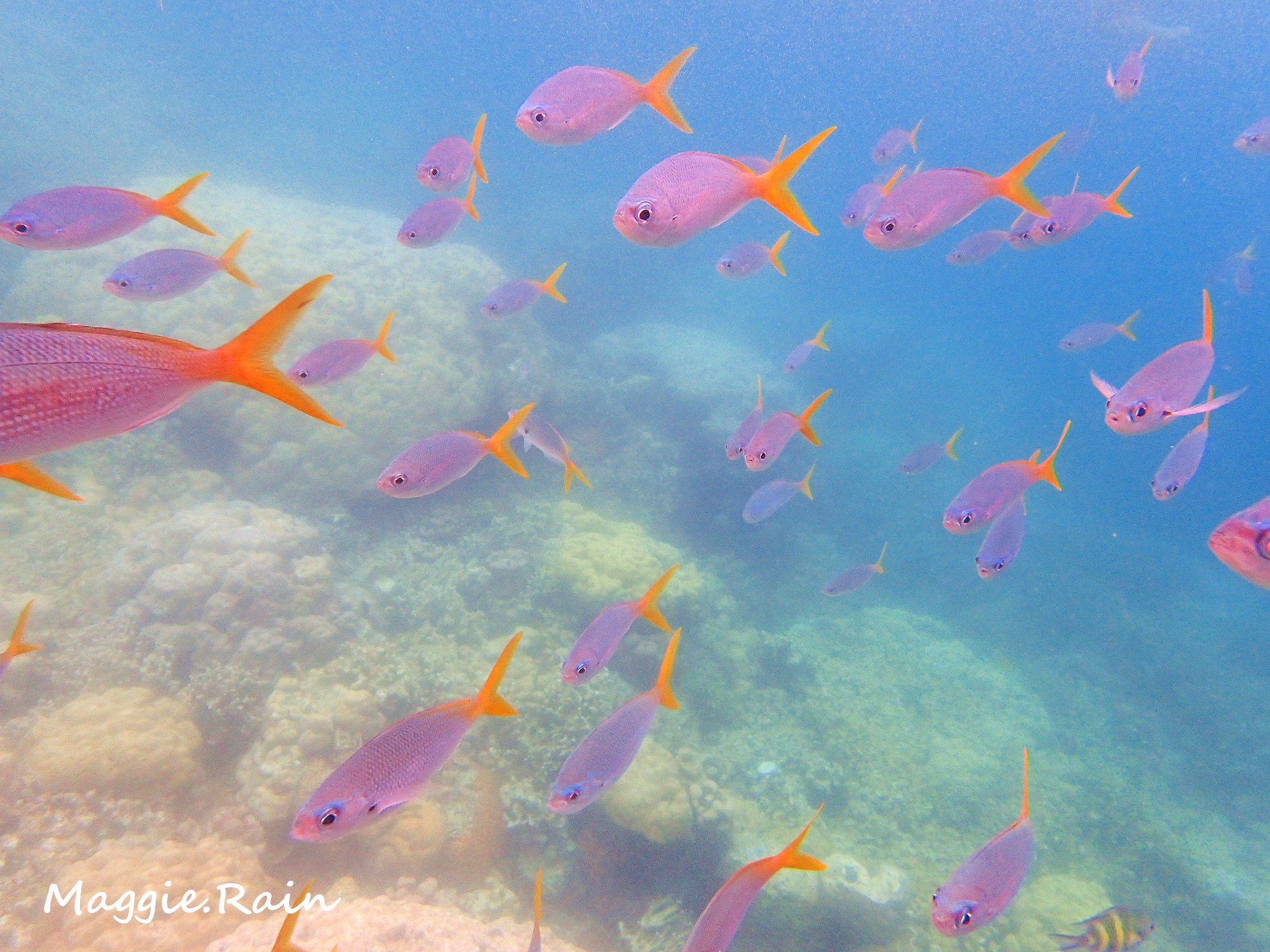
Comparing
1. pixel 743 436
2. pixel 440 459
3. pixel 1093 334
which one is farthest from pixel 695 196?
pixel 1093 334

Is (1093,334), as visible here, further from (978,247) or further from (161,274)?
(161,274)

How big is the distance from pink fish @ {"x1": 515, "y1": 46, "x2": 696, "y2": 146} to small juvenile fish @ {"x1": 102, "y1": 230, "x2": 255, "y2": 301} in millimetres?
2476

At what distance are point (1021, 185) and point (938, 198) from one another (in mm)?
496

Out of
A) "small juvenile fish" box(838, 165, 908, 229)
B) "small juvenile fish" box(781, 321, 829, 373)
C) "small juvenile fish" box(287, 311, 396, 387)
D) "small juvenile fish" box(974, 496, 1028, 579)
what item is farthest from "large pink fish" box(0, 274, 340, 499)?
"small juvenile fish" box(781, 321, 829, 373)

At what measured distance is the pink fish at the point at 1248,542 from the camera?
1568mm

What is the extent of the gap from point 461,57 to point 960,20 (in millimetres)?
50512

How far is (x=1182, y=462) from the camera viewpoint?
3.48 meters

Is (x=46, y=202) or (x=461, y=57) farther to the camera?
(x=461, y=57)

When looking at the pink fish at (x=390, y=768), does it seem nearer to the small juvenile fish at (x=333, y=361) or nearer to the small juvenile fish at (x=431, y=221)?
the small juvenile fish at (x=333, y=361)

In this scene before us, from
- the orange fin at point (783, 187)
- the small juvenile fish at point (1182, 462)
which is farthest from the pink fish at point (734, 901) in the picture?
the small juvenile fish at point (1182, 462)

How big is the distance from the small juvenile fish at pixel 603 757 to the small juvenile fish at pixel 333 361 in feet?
9.91

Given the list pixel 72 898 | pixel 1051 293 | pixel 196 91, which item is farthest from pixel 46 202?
pixel 1051 293

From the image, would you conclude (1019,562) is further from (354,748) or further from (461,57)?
(461,57)

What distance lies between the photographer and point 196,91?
103ft
